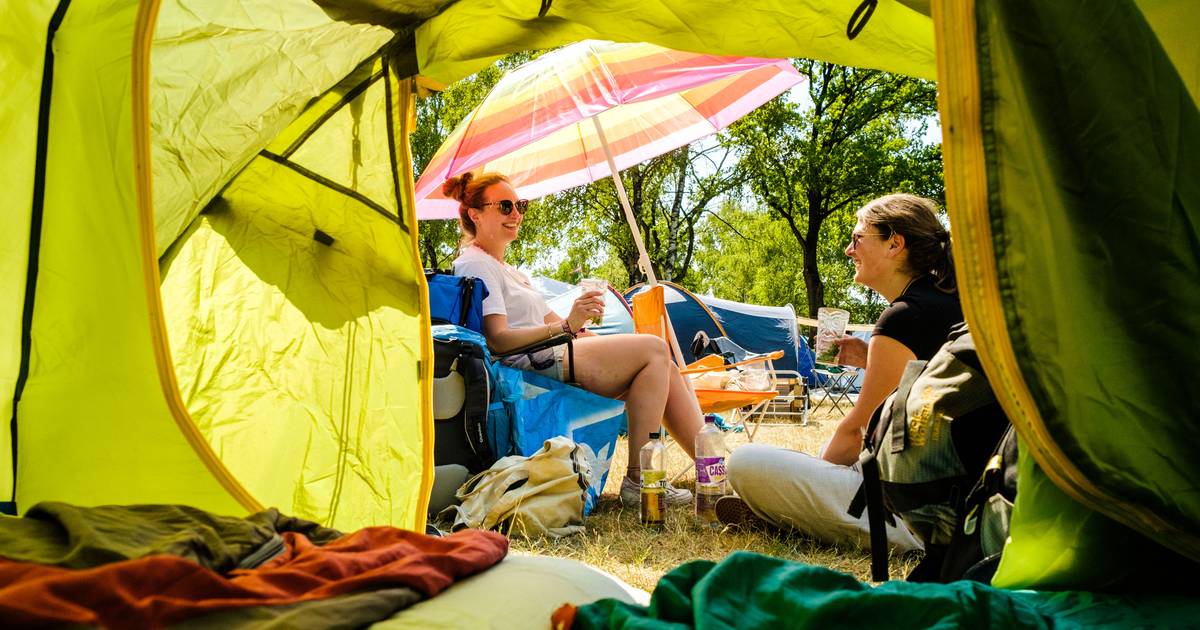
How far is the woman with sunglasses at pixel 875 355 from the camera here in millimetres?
2496

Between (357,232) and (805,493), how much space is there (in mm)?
1494

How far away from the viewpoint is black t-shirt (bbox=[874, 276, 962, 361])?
2473mm

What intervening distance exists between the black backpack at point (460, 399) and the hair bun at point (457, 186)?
36.2 inches

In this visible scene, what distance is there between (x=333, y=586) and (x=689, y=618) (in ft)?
1.44

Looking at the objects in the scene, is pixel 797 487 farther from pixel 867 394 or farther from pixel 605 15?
pixel 605 15

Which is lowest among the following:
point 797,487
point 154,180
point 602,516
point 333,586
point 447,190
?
point 602,516

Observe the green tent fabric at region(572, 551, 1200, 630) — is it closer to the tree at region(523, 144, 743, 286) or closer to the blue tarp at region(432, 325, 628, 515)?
the blue tarp at region(432, 325, 628, 515)

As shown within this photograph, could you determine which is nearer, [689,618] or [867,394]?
[689,618]

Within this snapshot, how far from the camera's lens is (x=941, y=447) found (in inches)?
66.4

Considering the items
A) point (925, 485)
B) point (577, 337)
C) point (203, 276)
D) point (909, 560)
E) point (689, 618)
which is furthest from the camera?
point (577, 337)

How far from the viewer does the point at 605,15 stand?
2131 millimetres

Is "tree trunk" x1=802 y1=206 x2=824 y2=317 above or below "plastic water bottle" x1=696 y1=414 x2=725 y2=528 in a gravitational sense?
above

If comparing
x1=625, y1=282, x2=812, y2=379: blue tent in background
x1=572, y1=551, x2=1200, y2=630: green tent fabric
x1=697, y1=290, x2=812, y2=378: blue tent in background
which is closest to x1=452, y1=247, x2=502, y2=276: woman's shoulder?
x1=572, y1=551, x2=1200, y2=630: green tent fabric

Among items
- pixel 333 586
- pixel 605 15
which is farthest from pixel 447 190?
pixel 333 586
